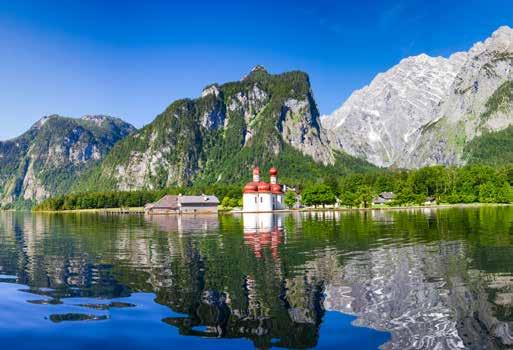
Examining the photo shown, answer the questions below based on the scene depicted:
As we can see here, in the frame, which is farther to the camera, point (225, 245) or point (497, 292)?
point (225, 245)

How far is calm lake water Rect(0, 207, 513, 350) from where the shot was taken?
760 inches

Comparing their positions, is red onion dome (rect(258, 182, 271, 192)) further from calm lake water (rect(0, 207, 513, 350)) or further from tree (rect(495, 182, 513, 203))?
calm lake water (rect(0, 207, 513, 350))

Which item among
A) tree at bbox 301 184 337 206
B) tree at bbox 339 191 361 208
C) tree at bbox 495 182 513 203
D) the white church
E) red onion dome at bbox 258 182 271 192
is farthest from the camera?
tree at bbox 301 184 337 206

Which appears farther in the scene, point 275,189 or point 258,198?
point 275,189

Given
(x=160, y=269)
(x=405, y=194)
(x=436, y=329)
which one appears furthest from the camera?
(x=405, y=194)

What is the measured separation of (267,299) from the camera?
2486cm

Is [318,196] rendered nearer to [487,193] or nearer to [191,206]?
[191,206]

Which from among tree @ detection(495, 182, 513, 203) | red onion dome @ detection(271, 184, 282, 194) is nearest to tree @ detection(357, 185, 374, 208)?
red onion dome @ detection(271, 184, 282, 194)

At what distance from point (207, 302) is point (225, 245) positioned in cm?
2675

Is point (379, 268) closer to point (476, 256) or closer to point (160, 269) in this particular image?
point (476, 256)

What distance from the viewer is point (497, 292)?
24797 mm

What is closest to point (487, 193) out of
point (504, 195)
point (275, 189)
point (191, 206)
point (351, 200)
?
point (504, 195)

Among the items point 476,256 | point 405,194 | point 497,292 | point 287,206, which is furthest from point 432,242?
point 287,206

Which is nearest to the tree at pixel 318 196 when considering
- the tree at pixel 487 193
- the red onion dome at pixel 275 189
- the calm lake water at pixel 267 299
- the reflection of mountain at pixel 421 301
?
the red onion dome at pixel 275 189
